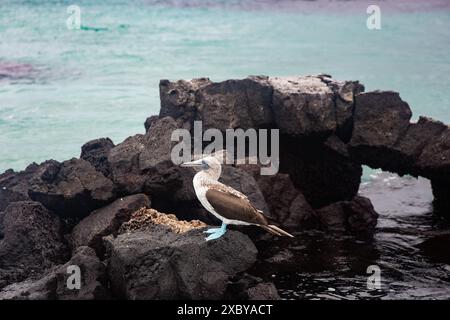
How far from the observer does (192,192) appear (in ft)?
48.1

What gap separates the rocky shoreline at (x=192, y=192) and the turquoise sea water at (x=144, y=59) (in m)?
13.9

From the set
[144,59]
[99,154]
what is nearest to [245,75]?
[144,59]

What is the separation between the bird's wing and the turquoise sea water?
19.1 m

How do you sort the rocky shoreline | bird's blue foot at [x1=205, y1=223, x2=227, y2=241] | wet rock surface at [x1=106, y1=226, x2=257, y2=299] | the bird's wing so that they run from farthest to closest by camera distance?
the bird's wing < bird's blue foot at [x1=205, y1=223, x2=227, y2=241] < the rocky shoreline < wet rock surface at [x1=106, y1=226, x2=257, y2=299]

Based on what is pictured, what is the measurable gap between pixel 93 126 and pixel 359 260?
2542cm

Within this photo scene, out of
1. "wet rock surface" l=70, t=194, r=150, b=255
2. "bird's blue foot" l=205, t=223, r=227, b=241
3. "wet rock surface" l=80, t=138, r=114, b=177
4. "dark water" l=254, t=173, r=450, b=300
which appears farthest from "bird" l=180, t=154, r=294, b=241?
"wet rock surface" l=80, t=138, r=114, b=177

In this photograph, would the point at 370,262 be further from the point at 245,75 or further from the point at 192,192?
the point at 245,75

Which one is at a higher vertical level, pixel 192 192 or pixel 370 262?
pixel 192 192

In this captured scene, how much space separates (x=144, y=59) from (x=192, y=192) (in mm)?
43189

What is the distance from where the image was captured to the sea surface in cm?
1405

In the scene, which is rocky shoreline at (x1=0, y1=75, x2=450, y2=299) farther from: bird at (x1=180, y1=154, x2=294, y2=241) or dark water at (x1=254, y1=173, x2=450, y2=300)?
dark water at (x1=254, y1=173, x2=450, y2=300)

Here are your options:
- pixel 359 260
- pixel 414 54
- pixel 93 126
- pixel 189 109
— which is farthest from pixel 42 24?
pixel 359 260
